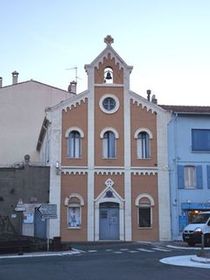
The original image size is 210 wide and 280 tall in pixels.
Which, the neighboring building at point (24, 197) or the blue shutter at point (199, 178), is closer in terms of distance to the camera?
the neighboring building at point (24, 197)

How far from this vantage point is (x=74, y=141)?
127 ft

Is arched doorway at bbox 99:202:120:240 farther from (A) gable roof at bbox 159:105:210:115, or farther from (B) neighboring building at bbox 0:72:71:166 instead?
(B) neighboring building at bbox 0:72:71:166

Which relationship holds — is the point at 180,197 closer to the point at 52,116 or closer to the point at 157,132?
the point at 157,132

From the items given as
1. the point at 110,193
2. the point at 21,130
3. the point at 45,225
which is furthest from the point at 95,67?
the point at 21,130

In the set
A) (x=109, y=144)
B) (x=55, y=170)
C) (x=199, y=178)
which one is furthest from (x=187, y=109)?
(x=55, y=170)

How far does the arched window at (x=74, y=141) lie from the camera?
126 ft

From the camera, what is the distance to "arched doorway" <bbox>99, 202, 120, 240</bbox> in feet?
123

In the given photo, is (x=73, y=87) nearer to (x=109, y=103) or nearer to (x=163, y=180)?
(x=109, y=103)

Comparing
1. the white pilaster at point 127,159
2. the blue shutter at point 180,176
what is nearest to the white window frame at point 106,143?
the white pilaster at point 127,159

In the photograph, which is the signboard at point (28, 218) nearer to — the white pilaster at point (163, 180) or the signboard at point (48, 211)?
the signboard at point (48, 211)

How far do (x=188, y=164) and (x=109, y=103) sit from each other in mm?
7604

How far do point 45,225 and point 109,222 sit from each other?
465 centimetres

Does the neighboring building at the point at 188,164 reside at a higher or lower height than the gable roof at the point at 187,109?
lower

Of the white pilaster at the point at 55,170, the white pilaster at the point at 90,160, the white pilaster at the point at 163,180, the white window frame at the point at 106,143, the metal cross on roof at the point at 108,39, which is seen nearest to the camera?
the white pilaster at the point at 55,170
